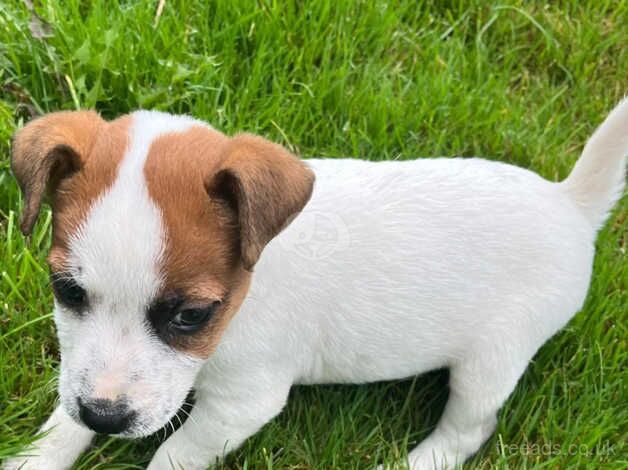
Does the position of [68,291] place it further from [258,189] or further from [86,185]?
[258,189]

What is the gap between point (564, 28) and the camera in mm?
5656

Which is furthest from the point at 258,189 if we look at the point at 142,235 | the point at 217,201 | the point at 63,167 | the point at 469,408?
the point at 469,408

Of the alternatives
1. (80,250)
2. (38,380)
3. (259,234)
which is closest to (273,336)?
(259,234)

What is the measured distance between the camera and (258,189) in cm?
275

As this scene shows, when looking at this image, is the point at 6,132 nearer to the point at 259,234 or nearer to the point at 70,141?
the point at 70,141

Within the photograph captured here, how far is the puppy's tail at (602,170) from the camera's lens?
140 inches

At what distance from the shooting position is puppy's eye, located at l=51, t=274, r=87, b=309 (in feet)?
9.21

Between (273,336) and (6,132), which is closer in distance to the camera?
(273,336)

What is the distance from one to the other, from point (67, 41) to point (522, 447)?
296cm

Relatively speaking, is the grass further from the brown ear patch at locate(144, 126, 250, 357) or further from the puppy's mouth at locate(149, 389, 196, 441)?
the brown ear patch at locate(144, 126, 250, 357)

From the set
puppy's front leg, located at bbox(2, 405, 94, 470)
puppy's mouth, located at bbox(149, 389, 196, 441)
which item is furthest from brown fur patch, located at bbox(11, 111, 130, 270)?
puppy's mouth, located at bbox(149, 389, 196, 441)

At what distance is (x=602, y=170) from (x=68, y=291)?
2132 millimetres

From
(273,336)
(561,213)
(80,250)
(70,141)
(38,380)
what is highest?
(70,141)

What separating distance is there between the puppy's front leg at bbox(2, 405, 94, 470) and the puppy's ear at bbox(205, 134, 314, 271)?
133 cm
